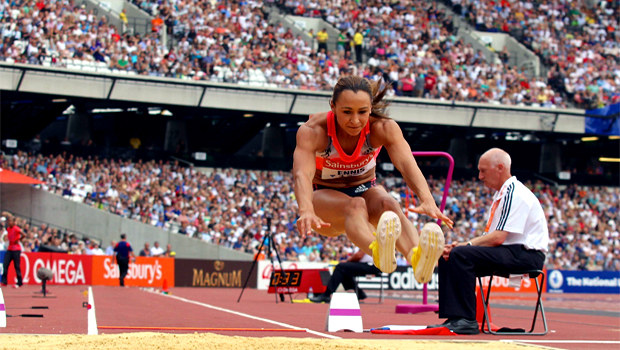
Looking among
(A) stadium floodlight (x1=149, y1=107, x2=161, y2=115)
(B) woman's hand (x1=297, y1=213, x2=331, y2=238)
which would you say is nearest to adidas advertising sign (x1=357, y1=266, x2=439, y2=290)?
(A) stadium floodlight (x1=149, y1=107, x2=161, y2=115)

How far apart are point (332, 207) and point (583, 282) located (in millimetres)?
22417

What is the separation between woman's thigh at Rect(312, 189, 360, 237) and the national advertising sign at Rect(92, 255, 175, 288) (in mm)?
16482

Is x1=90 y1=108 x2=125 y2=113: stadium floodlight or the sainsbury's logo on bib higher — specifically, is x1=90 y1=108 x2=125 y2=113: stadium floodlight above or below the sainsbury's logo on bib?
above

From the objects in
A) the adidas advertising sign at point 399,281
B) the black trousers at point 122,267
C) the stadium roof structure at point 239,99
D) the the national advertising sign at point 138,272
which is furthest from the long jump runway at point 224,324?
A: the stadium roof structure at point 239,99

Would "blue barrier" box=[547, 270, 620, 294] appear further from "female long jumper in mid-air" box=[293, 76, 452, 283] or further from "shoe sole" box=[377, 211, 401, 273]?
"shoe sole" box=[377, 211, 401, 273]

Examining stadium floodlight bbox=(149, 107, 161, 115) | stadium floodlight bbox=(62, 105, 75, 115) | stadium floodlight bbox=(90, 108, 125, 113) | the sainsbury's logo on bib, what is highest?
stadium floodlight bbox=(149, 107, 161, 115)

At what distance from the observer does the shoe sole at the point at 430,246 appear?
5.59 m

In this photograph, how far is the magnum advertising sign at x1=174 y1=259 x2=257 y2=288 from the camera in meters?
23.6

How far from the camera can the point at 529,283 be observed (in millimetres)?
26094

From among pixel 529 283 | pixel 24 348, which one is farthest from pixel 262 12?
pixel 24 348

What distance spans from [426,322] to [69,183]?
57.6 ft

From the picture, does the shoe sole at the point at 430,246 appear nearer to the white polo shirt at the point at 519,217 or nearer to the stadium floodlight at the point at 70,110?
the white polo shirt at the point at 519,217

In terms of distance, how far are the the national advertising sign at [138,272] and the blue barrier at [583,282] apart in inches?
530

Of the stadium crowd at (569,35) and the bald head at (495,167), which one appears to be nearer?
the bald head at (495,167)
